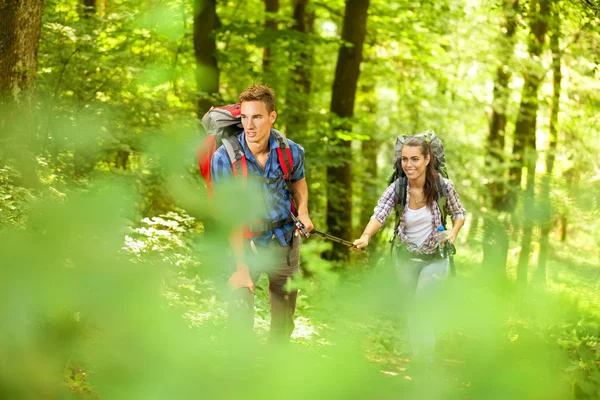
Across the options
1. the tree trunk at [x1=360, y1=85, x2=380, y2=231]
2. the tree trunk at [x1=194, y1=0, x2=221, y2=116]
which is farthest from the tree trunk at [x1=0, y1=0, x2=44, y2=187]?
the tree trunk at [x1=360, y1=85, x2=380, y2=231]

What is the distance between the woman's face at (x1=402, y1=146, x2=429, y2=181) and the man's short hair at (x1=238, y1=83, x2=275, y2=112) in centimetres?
136

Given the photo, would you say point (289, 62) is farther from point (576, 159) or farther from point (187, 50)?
point (576, 159)

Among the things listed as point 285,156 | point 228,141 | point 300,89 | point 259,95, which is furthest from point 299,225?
point 300,89

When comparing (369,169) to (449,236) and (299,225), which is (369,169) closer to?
(449,236)

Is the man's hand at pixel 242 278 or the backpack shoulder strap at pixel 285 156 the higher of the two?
the backpack shoulder strap at pixel 285 156

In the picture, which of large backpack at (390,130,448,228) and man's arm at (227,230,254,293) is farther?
large backpack at (390,130,448,228)

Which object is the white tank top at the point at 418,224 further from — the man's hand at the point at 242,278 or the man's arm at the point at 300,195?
the man's hand at the point at 242,278

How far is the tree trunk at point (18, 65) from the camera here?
7.04m

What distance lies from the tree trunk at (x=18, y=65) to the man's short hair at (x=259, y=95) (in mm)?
2768

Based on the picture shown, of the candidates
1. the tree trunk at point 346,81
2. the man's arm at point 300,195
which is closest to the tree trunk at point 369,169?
the tree trunk at point 346,81

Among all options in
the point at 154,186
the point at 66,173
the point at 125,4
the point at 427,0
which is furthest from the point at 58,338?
the point at 427,0

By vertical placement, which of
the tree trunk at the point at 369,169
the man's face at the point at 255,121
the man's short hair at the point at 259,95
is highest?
the man's short hair at the point at 259,95

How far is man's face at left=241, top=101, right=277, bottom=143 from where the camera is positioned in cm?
519

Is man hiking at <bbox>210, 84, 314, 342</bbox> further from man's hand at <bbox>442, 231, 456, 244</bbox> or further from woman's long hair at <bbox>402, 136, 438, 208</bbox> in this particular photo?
man's hand at <bbox>442, 231, 456, 244</bbox>
